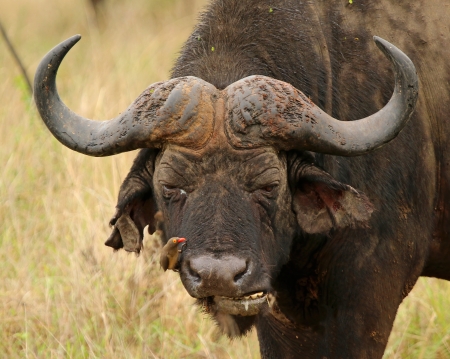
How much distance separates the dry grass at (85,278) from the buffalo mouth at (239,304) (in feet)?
4.45

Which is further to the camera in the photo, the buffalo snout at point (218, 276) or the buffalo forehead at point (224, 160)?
the buffalo forehead at point (224, 160)

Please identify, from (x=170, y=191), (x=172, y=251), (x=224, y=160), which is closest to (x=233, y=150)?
(x=224, y=160)

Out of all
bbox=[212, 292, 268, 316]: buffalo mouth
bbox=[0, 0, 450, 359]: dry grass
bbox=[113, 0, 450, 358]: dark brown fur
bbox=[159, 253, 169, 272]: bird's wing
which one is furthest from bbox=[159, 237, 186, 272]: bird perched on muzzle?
bbox=[0, 0, 450, 359]: dry grass

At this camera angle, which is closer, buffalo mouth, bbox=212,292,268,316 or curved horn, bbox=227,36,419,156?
buffalo mouth, bbox=212,292,268,316

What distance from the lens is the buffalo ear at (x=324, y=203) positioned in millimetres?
4457

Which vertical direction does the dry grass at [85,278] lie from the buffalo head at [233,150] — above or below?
below

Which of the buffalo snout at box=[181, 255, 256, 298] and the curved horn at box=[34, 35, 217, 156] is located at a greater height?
the curved horn at box=[34, 35, 217, 156]

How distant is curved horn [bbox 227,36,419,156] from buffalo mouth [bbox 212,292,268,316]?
78 centimetres

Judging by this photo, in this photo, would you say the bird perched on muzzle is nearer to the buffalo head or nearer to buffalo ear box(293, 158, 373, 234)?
the buffalo head

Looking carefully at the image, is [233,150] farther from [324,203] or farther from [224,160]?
[324,203]

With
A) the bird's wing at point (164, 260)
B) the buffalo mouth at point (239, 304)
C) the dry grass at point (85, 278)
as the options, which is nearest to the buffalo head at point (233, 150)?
the buffalo mouth at point (239, 304)

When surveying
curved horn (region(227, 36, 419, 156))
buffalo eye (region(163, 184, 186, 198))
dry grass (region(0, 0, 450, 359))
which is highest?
curved horn (region(227, 36, 419, 156))

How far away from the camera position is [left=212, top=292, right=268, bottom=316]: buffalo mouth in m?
4.09

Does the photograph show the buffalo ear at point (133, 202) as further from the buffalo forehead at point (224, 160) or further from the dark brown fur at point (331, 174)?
the buffalo forehead at point (224, 160)
